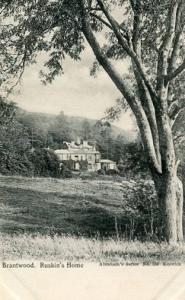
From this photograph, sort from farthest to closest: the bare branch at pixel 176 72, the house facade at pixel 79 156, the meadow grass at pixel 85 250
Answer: the house facade at pixel 79 156
the bare branch at pixel 176 72
the meadow grass at pixel 85 250

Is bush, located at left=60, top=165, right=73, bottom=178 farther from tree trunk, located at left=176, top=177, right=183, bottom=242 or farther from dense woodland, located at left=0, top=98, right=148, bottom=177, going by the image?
tree trunk, located at left=176, top=177, right=183, bottom=242

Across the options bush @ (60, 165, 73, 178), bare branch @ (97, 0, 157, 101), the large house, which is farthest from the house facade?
bare branch @ (97, 0, 157, 101)

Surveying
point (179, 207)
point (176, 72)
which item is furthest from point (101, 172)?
point (176, 72)

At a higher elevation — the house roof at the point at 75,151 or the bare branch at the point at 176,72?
the bare branch at the point at 176,72

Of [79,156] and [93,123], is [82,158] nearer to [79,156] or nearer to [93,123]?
[79,156]

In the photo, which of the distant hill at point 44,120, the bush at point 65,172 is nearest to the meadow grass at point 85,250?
the bush at point 65,172

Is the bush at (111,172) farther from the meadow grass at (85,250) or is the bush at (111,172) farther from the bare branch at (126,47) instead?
the bare branch at (126,47)

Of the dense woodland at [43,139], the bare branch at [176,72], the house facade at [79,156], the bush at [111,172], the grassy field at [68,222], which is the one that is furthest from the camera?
the bush at [111,172]
